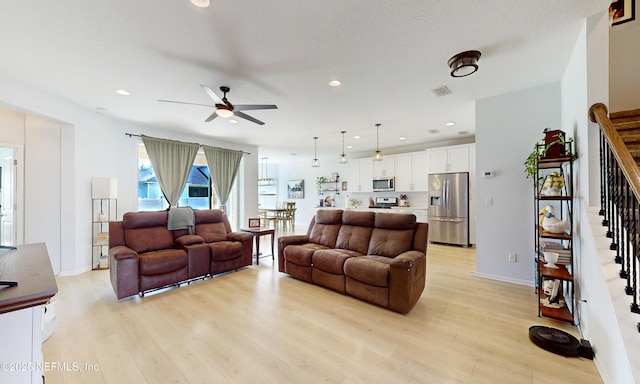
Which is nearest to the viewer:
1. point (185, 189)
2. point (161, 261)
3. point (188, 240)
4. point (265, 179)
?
point (161, 261)

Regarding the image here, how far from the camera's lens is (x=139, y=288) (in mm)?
3102

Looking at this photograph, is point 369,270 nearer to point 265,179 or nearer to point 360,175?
point 360,175

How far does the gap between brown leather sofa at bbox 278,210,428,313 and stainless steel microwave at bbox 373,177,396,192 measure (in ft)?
11.9

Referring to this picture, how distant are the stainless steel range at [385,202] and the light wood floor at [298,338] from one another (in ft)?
13.5

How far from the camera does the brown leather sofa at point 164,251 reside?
3.06 meters

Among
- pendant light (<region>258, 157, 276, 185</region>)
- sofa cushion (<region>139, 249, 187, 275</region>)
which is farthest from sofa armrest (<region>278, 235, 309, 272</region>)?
pendant light (<region>258, 157, 276, 185</region>)

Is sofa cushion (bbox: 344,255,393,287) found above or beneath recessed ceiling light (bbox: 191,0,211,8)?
beneath

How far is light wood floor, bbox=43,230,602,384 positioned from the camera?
181 centimetres

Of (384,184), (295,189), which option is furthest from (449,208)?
(295,189)

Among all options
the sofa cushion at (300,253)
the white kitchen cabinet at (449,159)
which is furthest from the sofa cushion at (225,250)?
the white kitchen cabinet at (449,159)

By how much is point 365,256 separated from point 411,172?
14.1ft

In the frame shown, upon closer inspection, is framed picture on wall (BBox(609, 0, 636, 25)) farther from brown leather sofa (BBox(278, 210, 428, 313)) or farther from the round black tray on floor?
the round black tray on floor

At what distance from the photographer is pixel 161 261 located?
328 cm

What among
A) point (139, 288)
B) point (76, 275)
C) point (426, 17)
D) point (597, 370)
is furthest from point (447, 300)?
point (76, 275)
